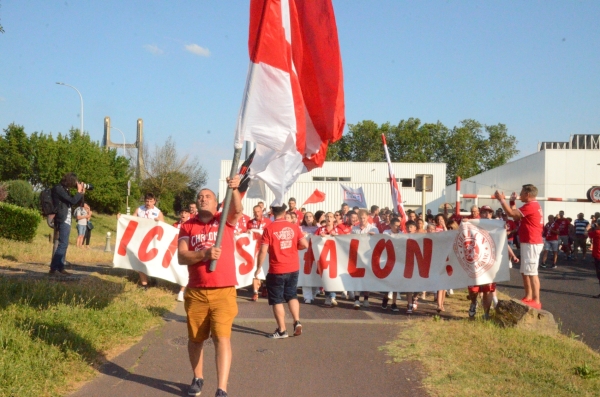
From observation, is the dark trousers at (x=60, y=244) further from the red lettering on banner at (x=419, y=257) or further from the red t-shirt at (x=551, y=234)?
the red t-shirt at (x=551, y=234)

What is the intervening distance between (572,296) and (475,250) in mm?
4793

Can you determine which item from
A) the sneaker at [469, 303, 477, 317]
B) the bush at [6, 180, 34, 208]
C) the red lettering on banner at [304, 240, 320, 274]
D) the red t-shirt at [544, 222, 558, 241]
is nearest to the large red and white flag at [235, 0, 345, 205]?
the sneaker at [469, 303, 477, 317]

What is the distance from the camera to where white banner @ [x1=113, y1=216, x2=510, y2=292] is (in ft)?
35.0

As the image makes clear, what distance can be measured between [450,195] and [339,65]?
5116cm

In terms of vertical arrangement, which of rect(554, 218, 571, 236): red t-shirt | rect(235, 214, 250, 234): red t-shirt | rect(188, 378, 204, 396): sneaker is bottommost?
rect(188, 378, 204, 396): sneaker

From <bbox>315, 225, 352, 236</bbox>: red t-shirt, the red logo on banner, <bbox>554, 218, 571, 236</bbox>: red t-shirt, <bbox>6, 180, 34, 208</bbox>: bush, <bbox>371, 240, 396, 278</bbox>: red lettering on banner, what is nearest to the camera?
the red logo on banner

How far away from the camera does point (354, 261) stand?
38.7ft

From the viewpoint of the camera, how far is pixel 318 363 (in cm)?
699

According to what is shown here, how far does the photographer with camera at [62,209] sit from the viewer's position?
36.8ft

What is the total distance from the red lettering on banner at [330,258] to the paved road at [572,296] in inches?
157

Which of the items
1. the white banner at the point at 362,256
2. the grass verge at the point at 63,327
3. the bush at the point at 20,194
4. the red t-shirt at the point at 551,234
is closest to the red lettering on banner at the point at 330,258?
the white banner at the point at 362,256

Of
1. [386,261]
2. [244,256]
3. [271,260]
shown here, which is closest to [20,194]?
[244,256]

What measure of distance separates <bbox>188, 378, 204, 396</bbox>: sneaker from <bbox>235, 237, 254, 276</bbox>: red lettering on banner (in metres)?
6.30

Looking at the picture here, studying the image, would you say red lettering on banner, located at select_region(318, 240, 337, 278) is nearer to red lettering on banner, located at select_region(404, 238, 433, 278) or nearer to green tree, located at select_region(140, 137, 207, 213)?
red lettering on banner, located at select_region(404, 238, 433, 278)
